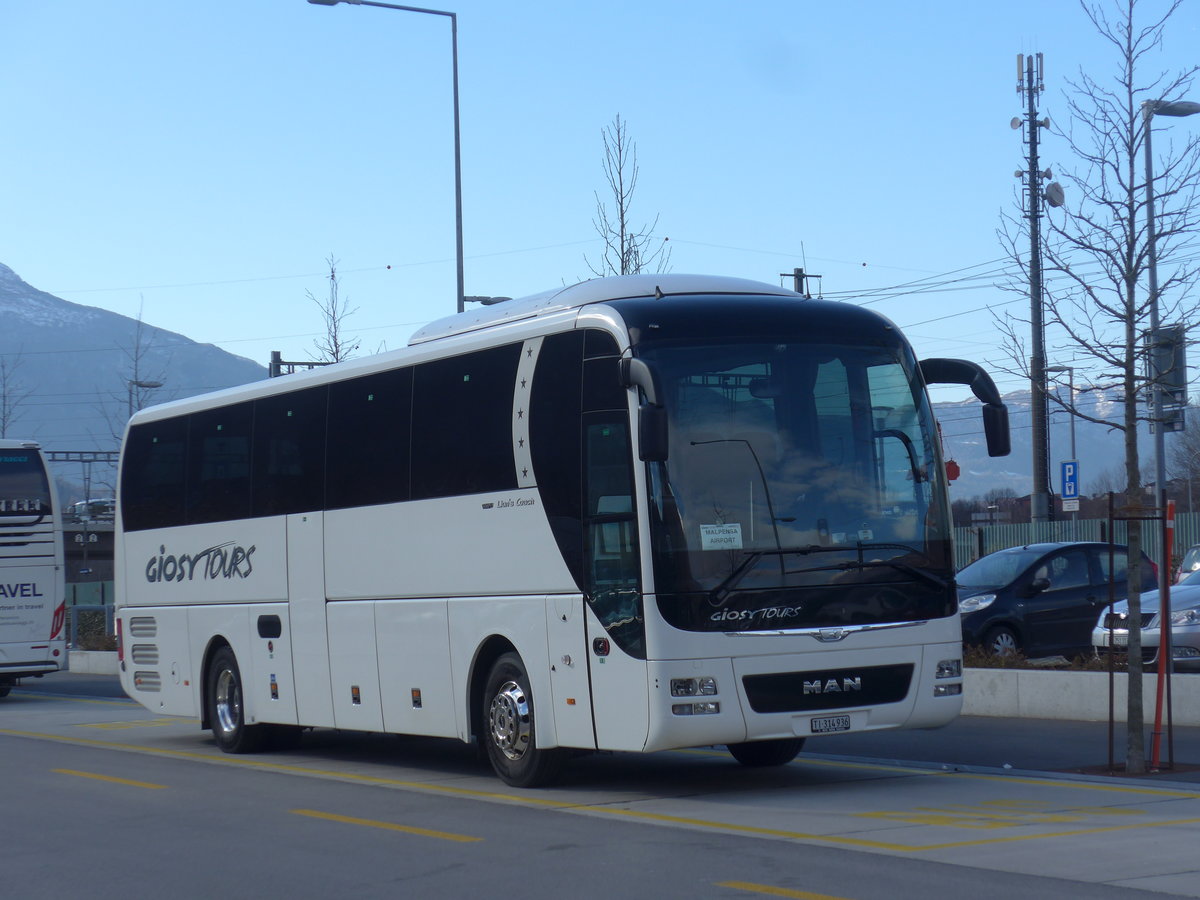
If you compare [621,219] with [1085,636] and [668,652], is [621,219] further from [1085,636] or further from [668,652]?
[668,652]

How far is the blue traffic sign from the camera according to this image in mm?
32438

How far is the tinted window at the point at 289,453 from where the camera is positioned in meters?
15.2

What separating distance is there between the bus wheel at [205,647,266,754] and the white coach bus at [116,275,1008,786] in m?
2.65

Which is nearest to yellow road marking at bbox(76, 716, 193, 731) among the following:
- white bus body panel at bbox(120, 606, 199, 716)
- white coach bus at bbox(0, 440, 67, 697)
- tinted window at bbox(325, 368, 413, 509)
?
white bus body panel at bbox(120, 606, 199, 716)

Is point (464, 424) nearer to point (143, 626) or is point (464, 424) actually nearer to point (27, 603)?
point (143, 626)

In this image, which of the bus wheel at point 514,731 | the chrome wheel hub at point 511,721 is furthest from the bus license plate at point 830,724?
the chrome wheel hub at point 511,721

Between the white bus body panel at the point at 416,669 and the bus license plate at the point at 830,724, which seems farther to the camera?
the white bus body panel at the point at 416,669

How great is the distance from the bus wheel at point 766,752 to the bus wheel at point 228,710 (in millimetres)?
5576

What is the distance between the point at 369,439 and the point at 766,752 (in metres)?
4.36

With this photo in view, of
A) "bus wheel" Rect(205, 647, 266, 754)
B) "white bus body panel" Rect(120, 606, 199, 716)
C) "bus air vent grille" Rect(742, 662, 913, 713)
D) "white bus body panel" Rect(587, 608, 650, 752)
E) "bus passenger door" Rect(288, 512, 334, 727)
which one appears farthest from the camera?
"white bus body panel" Rect(120, 606, 199, 716)

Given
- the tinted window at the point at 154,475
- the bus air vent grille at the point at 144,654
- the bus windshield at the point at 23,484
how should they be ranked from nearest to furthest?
the tinted window at the point at 154,475 → the bus air vent grille at the point at 144,654 → the bus windshield at the point at 23,484

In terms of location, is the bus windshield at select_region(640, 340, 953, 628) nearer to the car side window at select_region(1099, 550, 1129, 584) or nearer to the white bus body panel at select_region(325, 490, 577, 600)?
the white bus body panel at select_region(325, 490, 577, 600)

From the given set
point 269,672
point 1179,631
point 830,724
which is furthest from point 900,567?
point 1179,631

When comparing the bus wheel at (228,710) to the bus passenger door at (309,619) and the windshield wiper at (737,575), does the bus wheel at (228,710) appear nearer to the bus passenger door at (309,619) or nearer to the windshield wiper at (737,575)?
the bus passenger door at (309,619)
